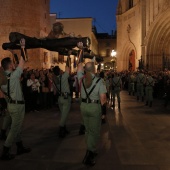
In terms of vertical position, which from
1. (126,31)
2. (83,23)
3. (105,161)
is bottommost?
(105,161)

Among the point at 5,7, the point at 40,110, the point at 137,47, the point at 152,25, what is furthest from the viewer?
the point at 137,47

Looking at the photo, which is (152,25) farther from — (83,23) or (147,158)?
(83,23)

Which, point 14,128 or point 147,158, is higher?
point 14,128

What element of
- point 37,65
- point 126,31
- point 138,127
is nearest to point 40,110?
point 138,127

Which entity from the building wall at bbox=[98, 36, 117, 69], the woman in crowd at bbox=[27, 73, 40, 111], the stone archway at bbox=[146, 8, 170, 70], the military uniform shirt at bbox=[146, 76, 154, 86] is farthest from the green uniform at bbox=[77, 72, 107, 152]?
the building wall at bbox=[98, 36, 117, 69]

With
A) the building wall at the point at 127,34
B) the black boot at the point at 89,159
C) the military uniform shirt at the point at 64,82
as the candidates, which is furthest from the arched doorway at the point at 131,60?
the black boot at the point at 89,159

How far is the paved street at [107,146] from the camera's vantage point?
5.59m

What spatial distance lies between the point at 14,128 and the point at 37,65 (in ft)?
54.5

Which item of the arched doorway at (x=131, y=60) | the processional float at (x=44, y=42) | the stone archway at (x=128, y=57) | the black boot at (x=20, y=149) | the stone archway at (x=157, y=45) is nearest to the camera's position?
the black boot at (x=20, y=149)

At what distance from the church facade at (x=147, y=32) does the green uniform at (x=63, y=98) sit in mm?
15988

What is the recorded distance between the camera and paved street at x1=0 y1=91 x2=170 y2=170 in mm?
5594

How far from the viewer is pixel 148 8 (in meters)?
26.4

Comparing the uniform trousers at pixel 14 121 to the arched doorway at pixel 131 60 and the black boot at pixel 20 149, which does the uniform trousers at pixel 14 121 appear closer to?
the black boot at pixel 20 149

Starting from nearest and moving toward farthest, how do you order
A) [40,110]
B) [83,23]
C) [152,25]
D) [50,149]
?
[50,149] → [40,110] → [152,25] → [83,23]
